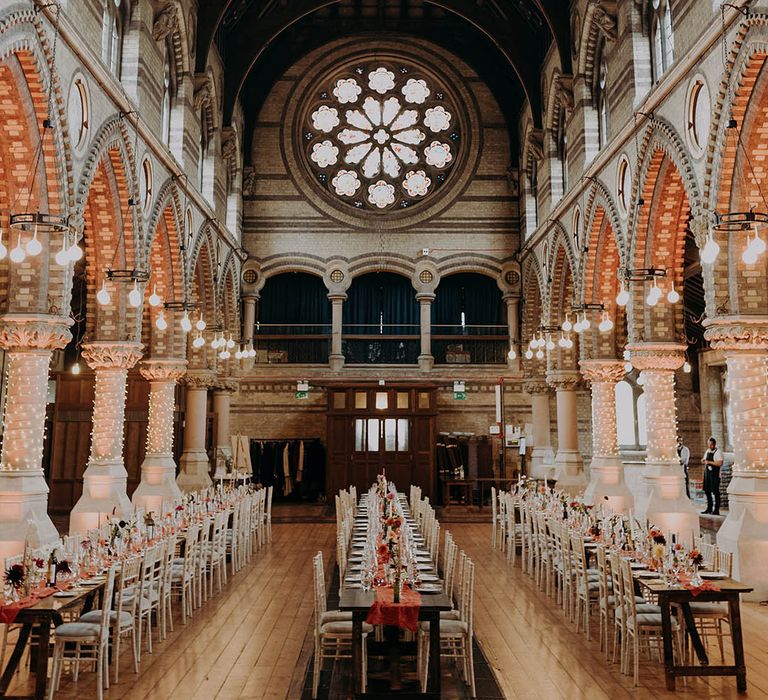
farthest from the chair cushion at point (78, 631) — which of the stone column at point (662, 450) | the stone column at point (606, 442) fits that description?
the stone column at point (606, 442)

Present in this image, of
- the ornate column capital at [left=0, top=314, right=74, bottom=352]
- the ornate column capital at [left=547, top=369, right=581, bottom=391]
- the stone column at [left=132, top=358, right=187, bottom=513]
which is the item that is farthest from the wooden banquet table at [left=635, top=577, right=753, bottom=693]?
the ornate column capital at [left=547, top=369, right=581, bottom=391]

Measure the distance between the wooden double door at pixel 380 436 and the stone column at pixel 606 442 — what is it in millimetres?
6336

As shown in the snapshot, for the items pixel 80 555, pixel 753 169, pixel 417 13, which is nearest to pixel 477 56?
pixel 417 13

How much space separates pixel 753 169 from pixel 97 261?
414 inches

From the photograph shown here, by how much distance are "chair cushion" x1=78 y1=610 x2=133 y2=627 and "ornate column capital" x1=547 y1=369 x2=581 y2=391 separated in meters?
13.8

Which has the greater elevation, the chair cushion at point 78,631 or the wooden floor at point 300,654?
the chair cushion at point 78,631

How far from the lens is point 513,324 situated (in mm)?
23094

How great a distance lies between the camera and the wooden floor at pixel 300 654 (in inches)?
238

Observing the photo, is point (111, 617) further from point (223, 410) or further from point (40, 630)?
point (223, 410)

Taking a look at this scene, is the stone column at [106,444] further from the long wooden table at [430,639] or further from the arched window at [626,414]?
the arched window at [626,414]

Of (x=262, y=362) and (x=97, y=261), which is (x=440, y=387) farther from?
(x=97, y=261)

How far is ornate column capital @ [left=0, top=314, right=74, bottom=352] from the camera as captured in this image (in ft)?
31.4

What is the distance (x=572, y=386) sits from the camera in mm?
18641

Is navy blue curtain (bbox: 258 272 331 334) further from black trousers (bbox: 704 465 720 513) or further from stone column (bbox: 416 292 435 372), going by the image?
black trousers (bbox: 704 465 720 513)
